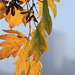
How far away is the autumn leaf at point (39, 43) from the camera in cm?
28

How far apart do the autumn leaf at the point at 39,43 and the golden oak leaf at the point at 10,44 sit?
4 cm

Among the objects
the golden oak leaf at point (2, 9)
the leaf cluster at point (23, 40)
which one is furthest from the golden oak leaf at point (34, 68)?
the golden oak leaf at point (2, 9)

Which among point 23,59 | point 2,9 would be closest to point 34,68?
point 23,59

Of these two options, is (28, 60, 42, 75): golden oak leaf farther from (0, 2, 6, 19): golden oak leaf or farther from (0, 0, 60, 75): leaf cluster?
(0, 2, 6, 19): golden oak leaf

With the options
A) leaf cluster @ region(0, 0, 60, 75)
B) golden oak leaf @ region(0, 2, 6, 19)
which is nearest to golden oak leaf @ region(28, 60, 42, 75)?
leaf cluster @ region(0, 0, 60, 75)

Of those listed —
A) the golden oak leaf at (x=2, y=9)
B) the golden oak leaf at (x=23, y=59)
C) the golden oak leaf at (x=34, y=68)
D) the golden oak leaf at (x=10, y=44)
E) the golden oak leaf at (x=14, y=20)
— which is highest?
the golden oak leaf at (x=2, y=9)

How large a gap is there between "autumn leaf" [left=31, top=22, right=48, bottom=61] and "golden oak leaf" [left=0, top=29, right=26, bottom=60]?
0.04m

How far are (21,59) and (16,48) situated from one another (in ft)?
0.08

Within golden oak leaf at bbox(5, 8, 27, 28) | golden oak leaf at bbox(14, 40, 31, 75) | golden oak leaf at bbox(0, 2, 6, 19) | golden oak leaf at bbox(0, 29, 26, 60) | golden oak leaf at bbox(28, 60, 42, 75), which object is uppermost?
golden oak leaf at bbox(0, 2, 6, 19)

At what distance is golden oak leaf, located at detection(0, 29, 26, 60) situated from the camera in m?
0.30

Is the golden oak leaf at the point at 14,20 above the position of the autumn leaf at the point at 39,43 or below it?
above

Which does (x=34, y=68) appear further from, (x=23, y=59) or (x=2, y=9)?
(x=2, y=9)

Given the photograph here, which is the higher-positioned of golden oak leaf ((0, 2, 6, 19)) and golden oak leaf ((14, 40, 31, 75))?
golden oak leaf ((0, 2, 6, 19))

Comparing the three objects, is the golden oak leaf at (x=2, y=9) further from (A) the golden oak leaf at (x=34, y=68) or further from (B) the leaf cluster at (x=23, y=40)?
(A) the golden oak leaf at (x=34, y=68)
